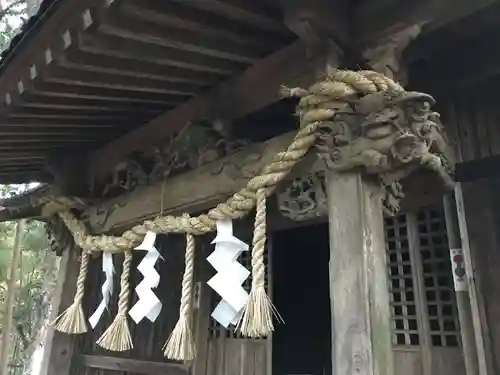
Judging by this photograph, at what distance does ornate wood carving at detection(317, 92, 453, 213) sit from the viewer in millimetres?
1663

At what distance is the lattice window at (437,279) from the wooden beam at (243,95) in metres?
1.08

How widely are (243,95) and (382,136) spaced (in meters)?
1.02

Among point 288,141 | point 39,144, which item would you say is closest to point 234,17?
point 288,141

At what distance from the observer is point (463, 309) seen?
2.20 m

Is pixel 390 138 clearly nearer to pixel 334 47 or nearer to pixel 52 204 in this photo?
pixel 334 47

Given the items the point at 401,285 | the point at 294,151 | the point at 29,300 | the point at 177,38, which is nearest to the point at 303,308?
the point at 401,285

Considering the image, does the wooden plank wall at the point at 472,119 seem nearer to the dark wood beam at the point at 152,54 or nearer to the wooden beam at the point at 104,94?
the dark wood beam at the point at 152,54

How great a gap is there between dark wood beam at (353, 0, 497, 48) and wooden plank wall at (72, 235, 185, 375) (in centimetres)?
228

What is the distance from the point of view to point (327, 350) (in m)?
5.46

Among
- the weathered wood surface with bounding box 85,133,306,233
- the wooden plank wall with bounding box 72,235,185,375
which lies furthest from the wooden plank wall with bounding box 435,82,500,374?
the wooden plank wall with bounding box 72,235,185,375

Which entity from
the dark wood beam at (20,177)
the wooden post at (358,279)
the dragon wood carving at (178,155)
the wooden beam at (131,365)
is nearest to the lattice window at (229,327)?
the wooden beam at (131,365)

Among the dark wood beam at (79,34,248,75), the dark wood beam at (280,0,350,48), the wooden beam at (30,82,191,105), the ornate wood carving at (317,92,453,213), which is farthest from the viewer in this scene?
the wooden beam at (30,82,191,105)

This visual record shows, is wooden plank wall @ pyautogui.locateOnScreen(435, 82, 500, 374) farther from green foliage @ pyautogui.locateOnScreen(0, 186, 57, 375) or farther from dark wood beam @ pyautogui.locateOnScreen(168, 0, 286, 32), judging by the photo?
green foliage @ pyautogui.locateOnScreen(0, 186, 57, 375)

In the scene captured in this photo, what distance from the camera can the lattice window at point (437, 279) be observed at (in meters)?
2.29
